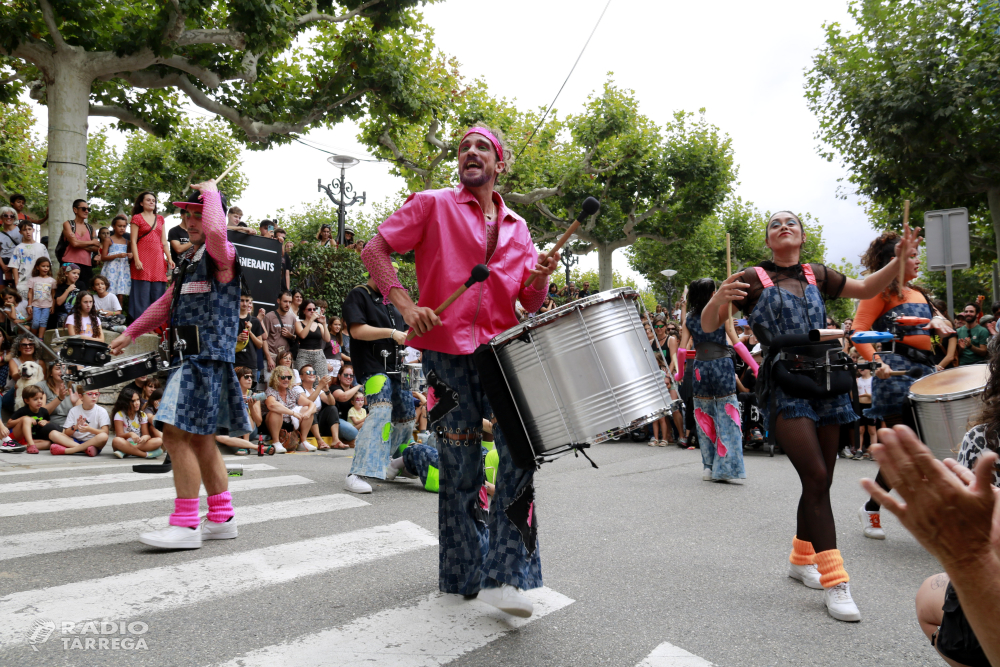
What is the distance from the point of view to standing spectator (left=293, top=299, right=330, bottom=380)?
11953mm

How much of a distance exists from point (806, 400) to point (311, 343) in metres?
9.58

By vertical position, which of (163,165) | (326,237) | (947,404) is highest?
(163,165)

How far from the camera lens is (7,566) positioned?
3781 millimetres

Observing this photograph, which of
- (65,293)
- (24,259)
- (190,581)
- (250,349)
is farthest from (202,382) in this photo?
(24,259)

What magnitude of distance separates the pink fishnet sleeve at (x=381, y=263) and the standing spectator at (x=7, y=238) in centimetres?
1123

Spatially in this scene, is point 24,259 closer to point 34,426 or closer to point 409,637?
point 34,426

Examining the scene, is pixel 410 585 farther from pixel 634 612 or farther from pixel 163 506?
pixel 163 506

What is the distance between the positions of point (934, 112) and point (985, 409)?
18.1 metres

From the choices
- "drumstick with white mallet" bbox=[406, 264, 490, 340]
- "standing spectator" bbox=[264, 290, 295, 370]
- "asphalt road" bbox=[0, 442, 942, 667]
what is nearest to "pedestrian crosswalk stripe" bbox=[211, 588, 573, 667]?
"asphalt road" bbox=[0, 442, 942, 667]

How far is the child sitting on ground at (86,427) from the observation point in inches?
356

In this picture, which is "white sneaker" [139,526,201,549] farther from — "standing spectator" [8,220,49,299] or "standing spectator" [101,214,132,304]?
"standing spectator" [8,220,49,299]

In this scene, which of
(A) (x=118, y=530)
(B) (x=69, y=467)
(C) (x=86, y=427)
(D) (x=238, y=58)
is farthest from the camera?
(D) (x=238, y=58)

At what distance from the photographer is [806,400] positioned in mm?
3863

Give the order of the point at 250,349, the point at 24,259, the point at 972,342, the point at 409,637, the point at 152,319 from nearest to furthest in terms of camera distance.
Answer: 1. the point at 409,637
2. the point at 152,319
3. the point at 250,349
4. the point at 972,342
5. the point at 24,259
